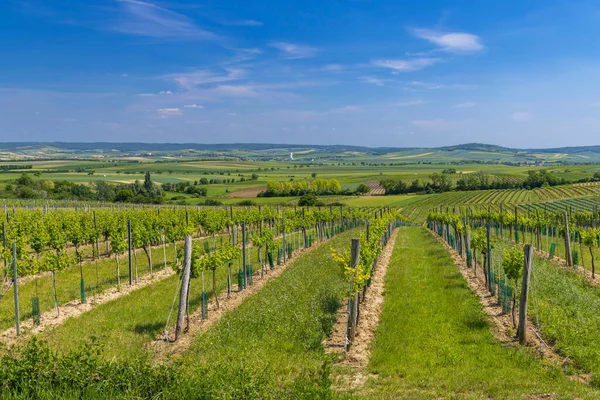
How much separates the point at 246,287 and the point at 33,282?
30.8 ft

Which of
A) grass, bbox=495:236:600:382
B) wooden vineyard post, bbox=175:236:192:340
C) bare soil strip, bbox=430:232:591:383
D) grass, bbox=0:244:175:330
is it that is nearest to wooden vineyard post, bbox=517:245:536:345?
bare soil strip, bbox=430:232:591:383

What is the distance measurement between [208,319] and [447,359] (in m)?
7.09

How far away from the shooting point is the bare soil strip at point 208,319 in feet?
36.8

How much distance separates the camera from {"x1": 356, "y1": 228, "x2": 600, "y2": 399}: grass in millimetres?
8625

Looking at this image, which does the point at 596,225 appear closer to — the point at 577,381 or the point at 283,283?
the point at 283,283

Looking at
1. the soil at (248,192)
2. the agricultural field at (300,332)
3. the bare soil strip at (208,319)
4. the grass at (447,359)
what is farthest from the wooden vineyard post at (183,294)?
the soil at (248,192)

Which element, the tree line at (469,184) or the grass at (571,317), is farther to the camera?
the tree line at (469,184)

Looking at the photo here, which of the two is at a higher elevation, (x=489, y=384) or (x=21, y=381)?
(x=21, y=381)

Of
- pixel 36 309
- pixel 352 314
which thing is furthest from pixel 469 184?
pixel 36 309

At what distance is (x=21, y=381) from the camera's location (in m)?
7.61

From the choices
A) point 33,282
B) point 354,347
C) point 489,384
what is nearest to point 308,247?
point 33,282

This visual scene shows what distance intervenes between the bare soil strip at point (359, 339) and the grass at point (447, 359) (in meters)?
0.23

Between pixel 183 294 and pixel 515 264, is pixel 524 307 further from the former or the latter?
pixel 183 294

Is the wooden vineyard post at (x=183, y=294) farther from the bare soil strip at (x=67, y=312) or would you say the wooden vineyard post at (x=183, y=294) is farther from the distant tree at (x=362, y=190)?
the distant tree at (x=362, y=190)
